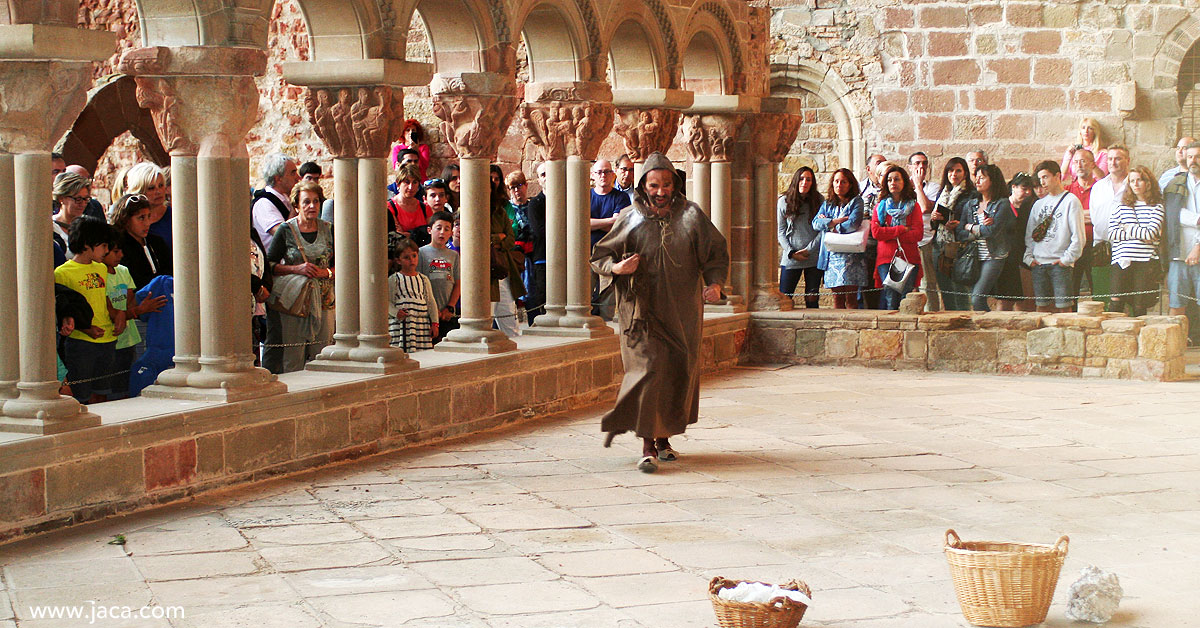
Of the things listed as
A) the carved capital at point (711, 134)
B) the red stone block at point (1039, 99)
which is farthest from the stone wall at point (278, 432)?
the red stone block at point (1039, 99)

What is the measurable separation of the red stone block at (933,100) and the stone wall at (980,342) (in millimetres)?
3529

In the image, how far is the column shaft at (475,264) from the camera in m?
8.20

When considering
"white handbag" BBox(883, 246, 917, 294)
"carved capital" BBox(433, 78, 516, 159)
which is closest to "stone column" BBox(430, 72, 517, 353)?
"carved capital" BBox(433, 78, 516, 159)

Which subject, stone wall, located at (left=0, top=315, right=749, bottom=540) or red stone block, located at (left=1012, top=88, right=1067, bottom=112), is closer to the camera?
stone wall, located at (left=0, top=315, right=749, bottom=540)

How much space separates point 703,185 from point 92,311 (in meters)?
5.94

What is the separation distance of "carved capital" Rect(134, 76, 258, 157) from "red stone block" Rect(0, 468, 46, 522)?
1.68 meters

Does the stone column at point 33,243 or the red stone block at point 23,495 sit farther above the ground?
the stone column at point 33,243

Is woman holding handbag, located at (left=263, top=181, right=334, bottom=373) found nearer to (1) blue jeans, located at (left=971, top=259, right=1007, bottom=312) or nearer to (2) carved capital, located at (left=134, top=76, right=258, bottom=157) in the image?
(2) carved capital, located at (left=134, top=76, right=258, bottom=157)

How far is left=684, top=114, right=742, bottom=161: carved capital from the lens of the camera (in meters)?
11.1

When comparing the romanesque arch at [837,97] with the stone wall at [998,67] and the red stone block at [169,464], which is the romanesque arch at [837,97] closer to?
the stone wall at [998,67]

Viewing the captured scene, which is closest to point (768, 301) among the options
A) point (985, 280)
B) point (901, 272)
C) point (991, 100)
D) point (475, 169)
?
point (901, 272)

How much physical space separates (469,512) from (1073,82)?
9508mm

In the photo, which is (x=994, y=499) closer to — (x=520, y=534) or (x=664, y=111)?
(x=520, y=534)

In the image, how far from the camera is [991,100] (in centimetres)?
1356
